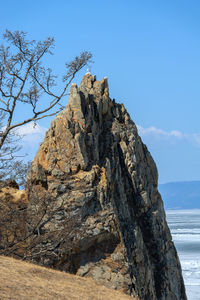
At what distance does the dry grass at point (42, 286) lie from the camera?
42.0ft

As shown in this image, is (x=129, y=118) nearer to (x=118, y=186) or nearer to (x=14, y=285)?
(x=118, y=186)

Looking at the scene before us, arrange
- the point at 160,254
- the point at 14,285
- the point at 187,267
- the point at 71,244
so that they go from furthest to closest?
1. the point at 187,267
2. the point at 160,254
3. the point at 71,244
4. the point at 14,285

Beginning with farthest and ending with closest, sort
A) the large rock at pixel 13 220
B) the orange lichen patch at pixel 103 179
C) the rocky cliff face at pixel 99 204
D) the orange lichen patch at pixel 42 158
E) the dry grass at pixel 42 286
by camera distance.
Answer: the orange lichen patch at pixel 42 158 < the orange lichen patch at pixel 103 179 < the rocky cliff face at pixel 99 204 < the large rock at pixel 13 220 < the dry grass at pixel 42 286

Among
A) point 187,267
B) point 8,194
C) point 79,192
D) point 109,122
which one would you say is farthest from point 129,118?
point 187,267

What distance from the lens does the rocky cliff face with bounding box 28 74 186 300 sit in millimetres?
23672

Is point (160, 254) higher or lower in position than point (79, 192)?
lower

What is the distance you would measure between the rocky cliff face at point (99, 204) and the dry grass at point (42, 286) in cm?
564

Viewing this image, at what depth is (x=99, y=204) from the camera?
2475 cm

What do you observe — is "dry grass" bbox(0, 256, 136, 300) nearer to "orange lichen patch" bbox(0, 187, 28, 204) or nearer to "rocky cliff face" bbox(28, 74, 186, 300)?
"rocky cliff face" bbox(28, 74, 186, 300)

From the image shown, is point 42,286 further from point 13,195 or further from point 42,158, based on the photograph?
point 42,158

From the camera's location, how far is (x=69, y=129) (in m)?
25.8

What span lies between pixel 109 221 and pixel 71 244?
8.19 ft

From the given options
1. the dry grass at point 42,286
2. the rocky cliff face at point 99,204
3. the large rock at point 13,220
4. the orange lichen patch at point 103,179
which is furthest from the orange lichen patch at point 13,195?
the dry grass at point 42,286

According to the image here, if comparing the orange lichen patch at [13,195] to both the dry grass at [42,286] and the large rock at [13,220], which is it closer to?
the large rock at [13,220]
